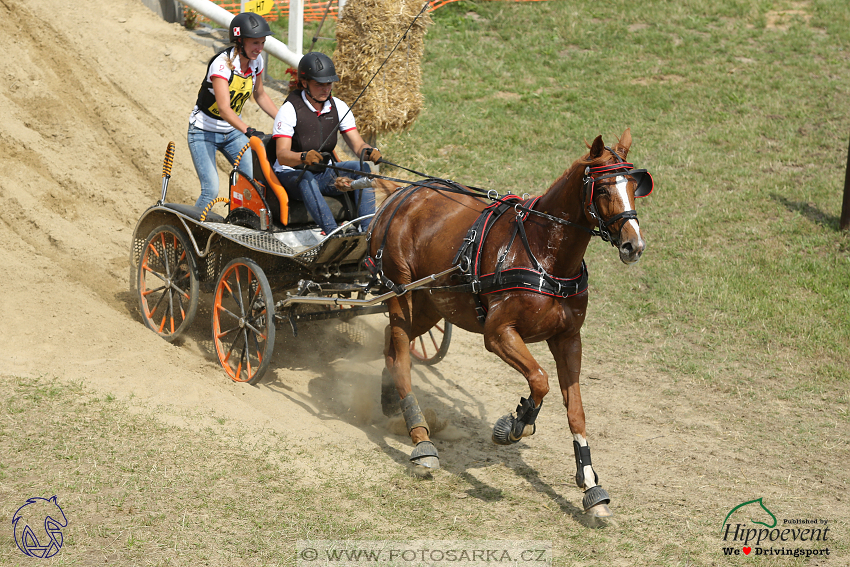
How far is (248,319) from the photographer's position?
21.7 feet

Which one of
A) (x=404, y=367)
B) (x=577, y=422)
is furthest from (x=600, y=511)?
(x=404, y=367)

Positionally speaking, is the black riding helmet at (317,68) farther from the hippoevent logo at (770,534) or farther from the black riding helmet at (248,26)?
the hippoevent logo at (770,534)

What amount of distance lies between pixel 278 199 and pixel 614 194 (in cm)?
307

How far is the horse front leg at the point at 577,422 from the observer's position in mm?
4849

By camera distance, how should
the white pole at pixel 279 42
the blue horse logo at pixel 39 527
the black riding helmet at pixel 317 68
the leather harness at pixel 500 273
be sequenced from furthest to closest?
the white pole at pixel 279 42 < the black riding helmet at pixel 317 68 < the leather harness at pixel 500 273 < the blue horse logo at pixel 39 527

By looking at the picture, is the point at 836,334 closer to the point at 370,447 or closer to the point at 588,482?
the point at 588,482

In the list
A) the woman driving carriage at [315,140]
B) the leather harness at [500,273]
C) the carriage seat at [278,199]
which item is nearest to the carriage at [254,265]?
the carriage seat at [278,199]

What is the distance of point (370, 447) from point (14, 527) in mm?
2419

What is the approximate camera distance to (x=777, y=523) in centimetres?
489

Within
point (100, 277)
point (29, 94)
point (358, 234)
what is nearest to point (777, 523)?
point (358, 234)

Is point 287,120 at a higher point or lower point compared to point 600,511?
higher

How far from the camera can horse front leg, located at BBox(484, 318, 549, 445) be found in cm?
502

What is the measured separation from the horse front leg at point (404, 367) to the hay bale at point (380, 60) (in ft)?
15.7

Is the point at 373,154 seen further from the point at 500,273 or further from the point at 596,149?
the point at 596,149
